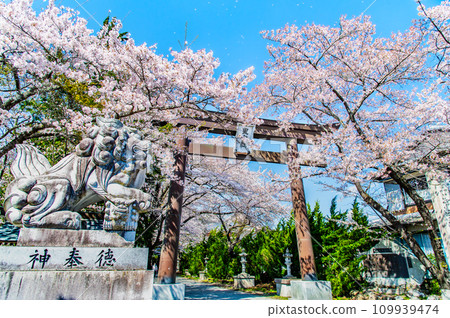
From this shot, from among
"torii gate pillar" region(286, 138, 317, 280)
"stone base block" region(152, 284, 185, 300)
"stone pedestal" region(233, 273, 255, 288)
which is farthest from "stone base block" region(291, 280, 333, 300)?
"stone pedestal" region(233, 273, 255, 288)

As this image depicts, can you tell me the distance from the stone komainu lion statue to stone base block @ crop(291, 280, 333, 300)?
6293mm

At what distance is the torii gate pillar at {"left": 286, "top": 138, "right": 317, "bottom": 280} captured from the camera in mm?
7312

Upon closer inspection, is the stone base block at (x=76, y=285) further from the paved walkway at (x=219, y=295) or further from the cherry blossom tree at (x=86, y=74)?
the paved walkway at (x=219, y=295)

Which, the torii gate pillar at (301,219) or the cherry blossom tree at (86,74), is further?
the torii gate pillar at (301,219)

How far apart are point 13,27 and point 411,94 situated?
1003 cm

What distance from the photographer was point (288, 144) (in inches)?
351

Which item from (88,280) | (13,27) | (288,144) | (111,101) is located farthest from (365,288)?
(13,27)

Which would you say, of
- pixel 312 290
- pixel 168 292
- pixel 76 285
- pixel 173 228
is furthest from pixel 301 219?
pixel 76 285

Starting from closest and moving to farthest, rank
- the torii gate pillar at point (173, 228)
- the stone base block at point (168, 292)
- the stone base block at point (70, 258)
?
the stone base block at point (70, 258) < the stone base block at point (168, 292) < the torii gate pillar at point (173, 228)

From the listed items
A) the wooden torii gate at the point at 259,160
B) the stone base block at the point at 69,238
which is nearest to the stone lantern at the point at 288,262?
the wooden torii gate at the point at 259,160

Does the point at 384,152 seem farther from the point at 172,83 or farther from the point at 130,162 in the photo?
the point at 130,162

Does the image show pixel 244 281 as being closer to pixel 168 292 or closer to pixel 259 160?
pixel 168 292

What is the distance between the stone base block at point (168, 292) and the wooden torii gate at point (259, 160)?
20 cm

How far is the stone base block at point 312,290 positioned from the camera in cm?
687
